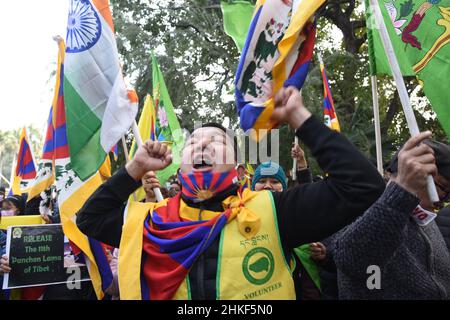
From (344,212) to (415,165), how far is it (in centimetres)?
33

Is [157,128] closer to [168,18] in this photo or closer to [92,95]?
[92,95]

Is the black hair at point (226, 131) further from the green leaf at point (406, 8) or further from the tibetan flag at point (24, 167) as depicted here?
the tibetan flag at point (24, 167)

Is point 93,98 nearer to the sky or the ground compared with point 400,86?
nearer to the sky

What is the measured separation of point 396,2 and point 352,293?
220 cm

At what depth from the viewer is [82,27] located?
10.8 feet

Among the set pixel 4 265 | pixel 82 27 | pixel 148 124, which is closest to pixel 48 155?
pixel 4 265

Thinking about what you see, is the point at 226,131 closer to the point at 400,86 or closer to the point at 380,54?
the point at 400,86

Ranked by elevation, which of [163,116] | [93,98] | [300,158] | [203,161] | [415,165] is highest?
[163,116]

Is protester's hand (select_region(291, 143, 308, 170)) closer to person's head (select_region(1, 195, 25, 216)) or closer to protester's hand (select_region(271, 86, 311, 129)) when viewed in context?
protester's hand (select_region(271, 86, 311, 129))

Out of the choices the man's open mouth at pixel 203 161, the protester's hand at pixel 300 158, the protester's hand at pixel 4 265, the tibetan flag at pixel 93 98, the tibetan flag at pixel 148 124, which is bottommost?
the protester's hand at pixel 4 265

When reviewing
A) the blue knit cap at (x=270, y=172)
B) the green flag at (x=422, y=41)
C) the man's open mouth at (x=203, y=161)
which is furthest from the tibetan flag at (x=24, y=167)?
the green flag at (x=422, y=41)

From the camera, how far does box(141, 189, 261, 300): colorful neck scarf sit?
6.51ft

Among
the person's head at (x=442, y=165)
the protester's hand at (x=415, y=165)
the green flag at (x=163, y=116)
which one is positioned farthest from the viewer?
the green flag at (x=163, y=116)

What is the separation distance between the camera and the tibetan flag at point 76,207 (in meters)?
3.42
